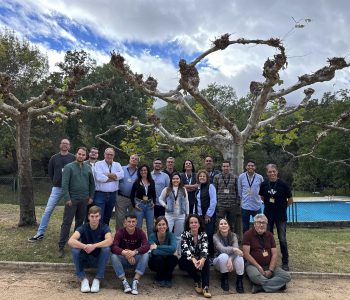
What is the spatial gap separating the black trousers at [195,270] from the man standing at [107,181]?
1832 millimetres

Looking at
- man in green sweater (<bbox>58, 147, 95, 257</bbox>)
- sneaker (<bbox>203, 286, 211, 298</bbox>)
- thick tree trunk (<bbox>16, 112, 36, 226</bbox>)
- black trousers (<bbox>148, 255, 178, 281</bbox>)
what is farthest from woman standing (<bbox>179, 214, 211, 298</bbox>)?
thick tree trunk (<bbox>16, 112, 36, 226</bbox>)

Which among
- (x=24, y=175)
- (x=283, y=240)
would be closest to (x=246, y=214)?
(x=283, y=240)

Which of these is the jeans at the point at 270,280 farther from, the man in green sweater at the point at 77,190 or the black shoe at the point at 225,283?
the man in green sweater at the point at 77,190

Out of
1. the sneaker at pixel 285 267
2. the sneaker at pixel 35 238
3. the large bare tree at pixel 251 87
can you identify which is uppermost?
the large bare tree at pixel 251 87

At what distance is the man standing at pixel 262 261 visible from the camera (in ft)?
20.2

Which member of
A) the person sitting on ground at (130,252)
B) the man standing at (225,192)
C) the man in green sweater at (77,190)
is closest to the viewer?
the person sitting on ground at (130,252)

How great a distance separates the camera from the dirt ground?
560 cm

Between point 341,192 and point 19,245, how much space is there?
28.8 meters

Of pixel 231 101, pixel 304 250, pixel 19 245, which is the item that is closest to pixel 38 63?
pixel 231 101

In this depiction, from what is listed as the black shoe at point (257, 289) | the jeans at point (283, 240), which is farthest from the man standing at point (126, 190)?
the jeans at point (283, 240)

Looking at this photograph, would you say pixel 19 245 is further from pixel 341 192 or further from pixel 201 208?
pixel 341 192

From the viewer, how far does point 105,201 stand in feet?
23.6

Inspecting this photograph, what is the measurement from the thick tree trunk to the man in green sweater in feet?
8.17

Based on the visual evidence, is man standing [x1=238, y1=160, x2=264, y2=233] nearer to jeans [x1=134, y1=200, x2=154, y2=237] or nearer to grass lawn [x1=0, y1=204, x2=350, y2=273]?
grass lawn [x1=0, y1=204, x2=350, y2=273]
